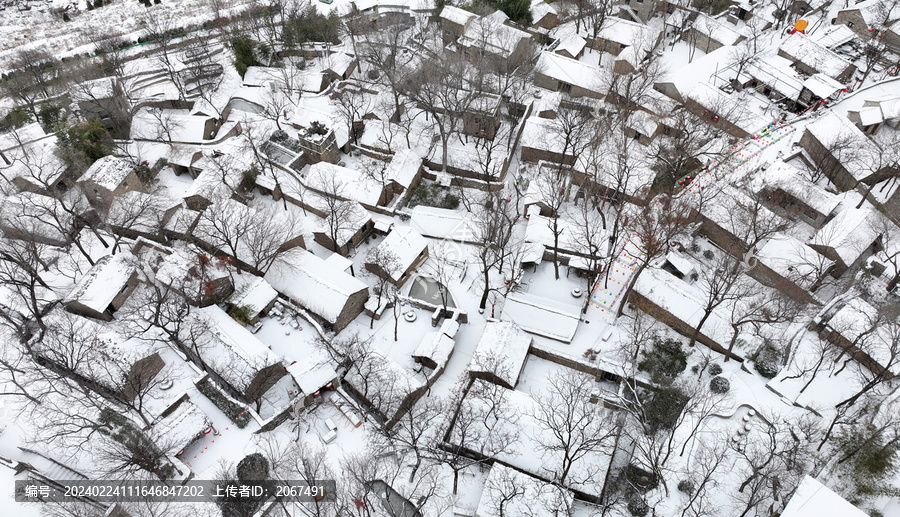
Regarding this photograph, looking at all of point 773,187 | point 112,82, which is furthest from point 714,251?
point 112,82

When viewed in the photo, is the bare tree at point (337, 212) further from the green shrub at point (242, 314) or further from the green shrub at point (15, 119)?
the green shrub at point (15, 119)

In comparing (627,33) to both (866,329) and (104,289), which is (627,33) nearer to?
(866,329)

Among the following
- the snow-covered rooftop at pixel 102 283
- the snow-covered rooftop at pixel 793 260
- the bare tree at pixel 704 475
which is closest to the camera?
the bare tree at pixel 704 475

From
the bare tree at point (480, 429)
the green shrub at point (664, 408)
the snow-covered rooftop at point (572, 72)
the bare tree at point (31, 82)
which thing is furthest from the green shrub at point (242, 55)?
the green shrub at point (664, 408)

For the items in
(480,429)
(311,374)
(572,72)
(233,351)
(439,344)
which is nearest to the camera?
(480,429)

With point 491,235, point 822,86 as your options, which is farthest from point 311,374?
point 822,86

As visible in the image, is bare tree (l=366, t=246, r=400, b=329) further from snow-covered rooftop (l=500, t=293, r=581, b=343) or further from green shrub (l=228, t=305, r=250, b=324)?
snow-covered rooftop (l=500, t=293, r=581, b=343)

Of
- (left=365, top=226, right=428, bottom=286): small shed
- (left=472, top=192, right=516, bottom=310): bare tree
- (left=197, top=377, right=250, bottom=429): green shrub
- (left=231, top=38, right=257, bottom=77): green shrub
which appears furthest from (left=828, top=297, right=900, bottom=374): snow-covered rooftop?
(left=231, top=38, right=257, bottom=77): green shrub

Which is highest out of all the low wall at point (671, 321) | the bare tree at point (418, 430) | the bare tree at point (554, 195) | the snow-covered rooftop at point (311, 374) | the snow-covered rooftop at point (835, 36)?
the snow-covered rooftop at point (835, 36)
